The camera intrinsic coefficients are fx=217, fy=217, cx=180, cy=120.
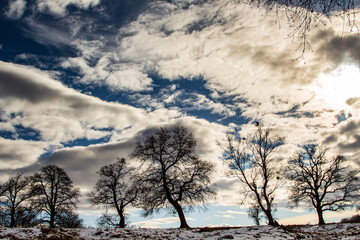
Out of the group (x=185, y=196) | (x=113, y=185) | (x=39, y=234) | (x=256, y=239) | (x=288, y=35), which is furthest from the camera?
(x=113, y=185)

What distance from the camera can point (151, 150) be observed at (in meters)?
22.4

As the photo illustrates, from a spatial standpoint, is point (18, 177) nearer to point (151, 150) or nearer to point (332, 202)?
point (151, 150)

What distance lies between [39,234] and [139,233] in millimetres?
5598

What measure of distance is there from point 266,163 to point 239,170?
8.21 ft

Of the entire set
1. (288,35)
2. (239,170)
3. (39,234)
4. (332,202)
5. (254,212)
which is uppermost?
(288,35)

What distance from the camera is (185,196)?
70.9 ft

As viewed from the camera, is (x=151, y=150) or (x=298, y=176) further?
(x=298, y=176)

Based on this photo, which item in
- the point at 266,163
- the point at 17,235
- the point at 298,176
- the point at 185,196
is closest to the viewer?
the point at 17,235

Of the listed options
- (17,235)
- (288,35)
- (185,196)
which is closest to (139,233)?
(17,235)

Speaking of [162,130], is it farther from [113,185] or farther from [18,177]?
[18,177]

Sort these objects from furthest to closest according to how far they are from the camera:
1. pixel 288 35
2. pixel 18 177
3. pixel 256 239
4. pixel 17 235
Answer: pixel 18 177 < pixel 256 239 < pixel 17 235 < pixel 288 35

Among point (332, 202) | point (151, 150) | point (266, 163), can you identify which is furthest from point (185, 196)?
point (332, 202)

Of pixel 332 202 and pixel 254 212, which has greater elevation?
pixel 332 202

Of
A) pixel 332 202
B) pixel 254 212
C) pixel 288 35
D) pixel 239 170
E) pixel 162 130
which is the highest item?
pixel 162 130
